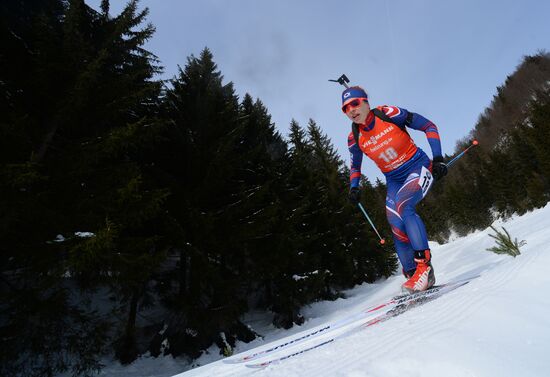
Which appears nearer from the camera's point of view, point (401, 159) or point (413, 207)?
point (413, 207)

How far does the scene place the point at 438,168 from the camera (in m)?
4.02

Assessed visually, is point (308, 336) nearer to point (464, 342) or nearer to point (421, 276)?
point (421, 276)

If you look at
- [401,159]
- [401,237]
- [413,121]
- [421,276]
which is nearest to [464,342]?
[421,276]

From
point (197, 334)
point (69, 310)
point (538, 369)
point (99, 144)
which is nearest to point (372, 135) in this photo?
point (538, 369)

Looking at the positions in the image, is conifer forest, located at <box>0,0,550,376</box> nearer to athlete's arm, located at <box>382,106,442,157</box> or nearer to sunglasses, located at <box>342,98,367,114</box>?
sunglasses, located at <box>342,98,367,114</box>

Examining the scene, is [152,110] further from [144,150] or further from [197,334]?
[197,334]

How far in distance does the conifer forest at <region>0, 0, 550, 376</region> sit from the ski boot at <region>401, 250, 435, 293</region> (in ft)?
14.7

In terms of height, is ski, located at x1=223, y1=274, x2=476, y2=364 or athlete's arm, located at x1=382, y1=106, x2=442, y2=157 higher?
athlete's arm, located at x1=382, y1=106, x2=442, y2=157

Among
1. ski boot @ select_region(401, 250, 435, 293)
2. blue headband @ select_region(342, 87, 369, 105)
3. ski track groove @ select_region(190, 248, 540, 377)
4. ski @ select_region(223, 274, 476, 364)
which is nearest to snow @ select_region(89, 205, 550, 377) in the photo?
ski track groove @ select_region(190, 248, 540, 377)

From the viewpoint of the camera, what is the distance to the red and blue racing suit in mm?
4145

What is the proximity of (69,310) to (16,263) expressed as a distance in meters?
1.20

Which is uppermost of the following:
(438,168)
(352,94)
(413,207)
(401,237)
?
(352,94)

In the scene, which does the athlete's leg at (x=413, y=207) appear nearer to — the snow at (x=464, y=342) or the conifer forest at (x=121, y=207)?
the snow at (x=464, y=342)

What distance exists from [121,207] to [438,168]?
5.69 metres
